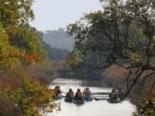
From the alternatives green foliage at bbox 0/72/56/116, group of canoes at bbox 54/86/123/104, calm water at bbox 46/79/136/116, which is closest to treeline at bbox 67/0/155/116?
green foliage at bbox 0/72/56/116

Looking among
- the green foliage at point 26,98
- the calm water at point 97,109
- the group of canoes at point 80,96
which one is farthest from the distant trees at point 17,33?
the group of canoes at point 80,96

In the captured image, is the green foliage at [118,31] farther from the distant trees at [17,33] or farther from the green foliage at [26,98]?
the green foliage at [26,98]

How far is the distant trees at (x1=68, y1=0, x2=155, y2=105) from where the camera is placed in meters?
21.2

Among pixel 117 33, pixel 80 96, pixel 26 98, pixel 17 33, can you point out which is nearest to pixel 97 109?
pixel 80 96

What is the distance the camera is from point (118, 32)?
70.0ft

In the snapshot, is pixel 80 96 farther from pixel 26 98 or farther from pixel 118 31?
pixel 118 31

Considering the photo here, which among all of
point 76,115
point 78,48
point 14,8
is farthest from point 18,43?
point 78,48

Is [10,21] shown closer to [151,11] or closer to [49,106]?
[49,106]

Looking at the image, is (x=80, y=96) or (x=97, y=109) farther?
(x=80, y=96)

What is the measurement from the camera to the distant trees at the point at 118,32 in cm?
2117

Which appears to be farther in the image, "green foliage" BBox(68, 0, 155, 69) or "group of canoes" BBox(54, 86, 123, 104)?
"group of canoes" BBox(54, 86, 123, 104)

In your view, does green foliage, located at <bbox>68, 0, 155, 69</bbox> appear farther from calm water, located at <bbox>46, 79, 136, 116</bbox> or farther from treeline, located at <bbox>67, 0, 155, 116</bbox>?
calm water, located at <bbox>46, 79, 136, 116</bbox>

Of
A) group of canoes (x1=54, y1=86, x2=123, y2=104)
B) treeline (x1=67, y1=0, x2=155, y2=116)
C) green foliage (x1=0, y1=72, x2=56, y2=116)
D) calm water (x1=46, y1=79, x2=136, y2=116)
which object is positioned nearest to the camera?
treeline (x1=67, y1=0, x2=155, y2=116)

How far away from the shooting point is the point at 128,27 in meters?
21.6
